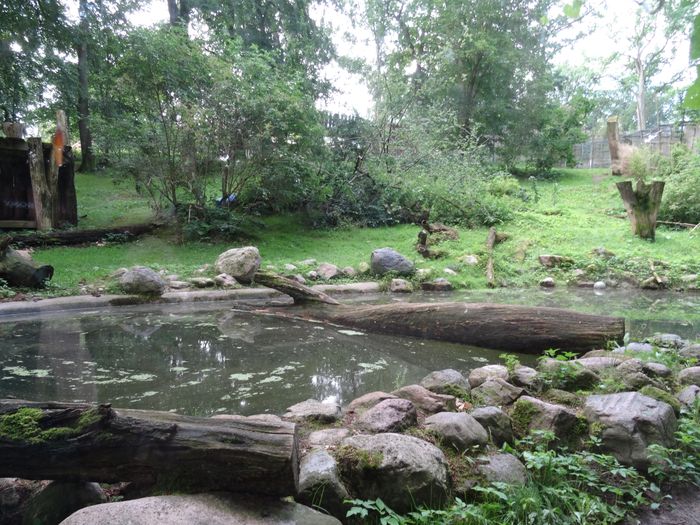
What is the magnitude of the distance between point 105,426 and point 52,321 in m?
5.47

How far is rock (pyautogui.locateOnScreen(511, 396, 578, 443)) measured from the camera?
2.84 m

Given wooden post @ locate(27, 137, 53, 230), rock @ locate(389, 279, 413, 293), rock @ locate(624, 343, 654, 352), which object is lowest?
rock @ locate(389, 279, 413, 293)

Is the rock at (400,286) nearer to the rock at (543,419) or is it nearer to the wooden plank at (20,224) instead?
the rock at (543,419)

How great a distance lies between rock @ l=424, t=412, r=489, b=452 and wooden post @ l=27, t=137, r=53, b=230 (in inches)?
468

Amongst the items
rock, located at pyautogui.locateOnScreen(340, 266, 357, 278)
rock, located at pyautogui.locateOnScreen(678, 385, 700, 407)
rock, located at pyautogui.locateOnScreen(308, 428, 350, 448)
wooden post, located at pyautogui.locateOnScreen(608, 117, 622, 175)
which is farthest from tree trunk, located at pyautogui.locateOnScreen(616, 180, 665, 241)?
rock, located at pyautogui.locateOnScreen(308, 428, 350, 448)

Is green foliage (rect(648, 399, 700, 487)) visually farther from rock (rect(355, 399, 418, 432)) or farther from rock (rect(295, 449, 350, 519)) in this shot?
rock (rect(295, 449, 350, 519))

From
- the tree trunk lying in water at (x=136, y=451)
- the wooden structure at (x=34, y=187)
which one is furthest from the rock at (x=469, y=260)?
the wooden structure at (x=34, y=187)

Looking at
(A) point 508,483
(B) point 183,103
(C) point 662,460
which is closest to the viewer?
(A) point 508,483

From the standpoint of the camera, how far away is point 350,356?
5.18m

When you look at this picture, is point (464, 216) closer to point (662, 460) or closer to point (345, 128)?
point (345, 128)

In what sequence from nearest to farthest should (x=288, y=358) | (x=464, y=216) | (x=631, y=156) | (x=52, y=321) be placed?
(x=288, y=358), (x=52, y=321), (x=464, y=216), (x=631, y=156)

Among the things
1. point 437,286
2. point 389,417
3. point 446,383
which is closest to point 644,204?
point 437,286

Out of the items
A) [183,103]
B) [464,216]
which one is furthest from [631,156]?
[183,103]

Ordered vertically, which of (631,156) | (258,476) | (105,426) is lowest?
(258,476)
